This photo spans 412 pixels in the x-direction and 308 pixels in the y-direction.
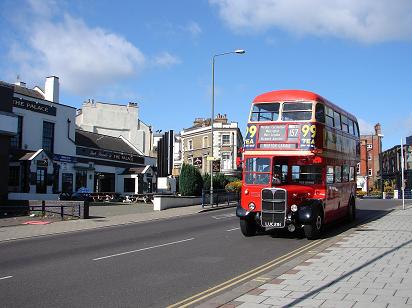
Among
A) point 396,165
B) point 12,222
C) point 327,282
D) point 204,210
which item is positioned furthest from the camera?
point 396,165

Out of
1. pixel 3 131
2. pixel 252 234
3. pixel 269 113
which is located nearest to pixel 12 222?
pixel 3 131

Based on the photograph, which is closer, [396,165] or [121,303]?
[121,303]

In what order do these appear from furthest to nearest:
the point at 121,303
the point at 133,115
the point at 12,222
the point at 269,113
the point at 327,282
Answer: the point at 133,115, the point at 12,222, the point at 269,113, the point at 327,282, the point at 121,303

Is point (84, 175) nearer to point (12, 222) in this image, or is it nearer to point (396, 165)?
point (12, 222)

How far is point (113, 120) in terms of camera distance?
6353 centimetres

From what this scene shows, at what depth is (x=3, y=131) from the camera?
90.8ft

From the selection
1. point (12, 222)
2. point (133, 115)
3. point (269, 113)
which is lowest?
point (12, 222)

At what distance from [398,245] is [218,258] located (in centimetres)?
505

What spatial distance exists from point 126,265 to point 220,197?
2549 centimetres

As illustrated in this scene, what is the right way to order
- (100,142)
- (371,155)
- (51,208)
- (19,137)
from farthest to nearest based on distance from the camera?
(371,155) < (100,142) < (19,137) < (51,208)

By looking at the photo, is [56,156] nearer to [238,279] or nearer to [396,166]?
[238,279]

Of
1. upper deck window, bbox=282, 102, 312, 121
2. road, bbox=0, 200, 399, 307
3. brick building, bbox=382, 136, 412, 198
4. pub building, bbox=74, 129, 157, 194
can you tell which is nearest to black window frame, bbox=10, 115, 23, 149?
pub building, bbox=74, 129, 157, 194

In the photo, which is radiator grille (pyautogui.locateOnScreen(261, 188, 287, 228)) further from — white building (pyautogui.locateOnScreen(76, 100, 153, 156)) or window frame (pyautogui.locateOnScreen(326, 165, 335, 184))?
white building (pyautogui.locateOnScreen(76, 100, 153, 156))

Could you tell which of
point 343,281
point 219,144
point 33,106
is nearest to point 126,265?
point 343,281
